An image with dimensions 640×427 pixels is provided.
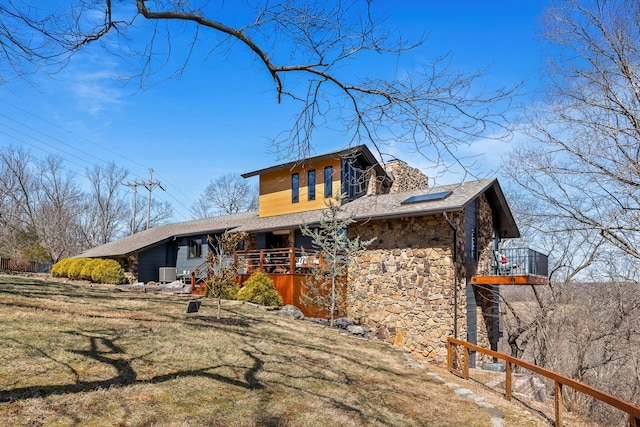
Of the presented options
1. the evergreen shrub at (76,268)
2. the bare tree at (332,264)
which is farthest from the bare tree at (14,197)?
the bare tree at (332,264)

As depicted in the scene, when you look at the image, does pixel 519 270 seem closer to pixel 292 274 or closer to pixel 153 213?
pixel 292 274

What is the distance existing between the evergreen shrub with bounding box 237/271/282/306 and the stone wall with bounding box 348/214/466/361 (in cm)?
252

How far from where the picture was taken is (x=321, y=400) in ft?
18.2

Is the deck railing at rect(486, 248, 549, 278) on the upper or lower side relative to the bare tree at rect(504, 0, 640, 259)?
lower

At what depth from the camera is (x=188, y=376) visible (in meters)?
5.57

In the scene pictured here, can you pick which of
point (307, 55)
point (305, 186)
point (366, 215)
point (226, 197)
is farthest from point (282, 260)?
point (226, 197)

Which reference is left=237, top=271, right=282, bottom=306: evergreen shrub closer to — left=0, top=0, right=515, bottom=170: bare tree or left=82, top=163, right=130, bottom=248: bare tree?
left=0, top=0, right=515, bottom=170: bare tree

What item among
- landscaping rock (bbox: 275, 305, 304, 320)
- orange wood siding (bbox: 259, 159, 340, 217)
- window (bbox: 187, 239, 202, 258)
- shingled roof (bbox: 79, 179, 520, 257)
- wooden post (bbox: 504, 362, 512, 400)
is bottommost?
wooden post (bbox: 504, 362, 512, 400)

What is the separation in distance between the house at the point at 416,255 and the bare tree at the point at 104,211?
26023mm

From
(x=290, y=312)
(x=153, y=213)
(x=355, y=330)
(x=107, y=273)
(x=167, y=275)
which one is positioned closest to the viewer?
(x=355, y=330)

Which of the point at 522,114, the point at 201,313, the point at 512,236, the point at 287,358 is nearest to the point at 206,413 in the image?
the point at 287,358

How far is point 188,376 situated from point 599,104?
9.78m

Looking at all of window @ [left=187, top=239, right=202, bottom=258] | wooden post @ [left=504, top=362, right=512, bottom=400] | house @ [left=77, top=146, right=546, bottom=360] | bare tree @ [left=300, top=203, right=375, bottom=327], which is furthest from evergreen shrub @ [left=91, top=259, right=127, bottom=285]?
wooden post @ [left=504, top=362, right=512, bottom=400]

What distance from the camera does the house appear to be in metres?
12.7
